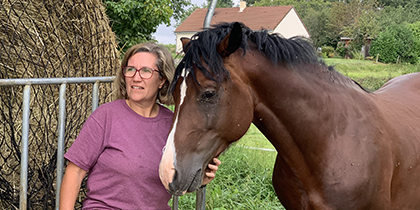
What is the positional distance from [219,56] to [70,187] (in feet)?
3.28

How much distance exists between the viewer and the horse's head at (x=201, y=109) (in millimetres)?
1591

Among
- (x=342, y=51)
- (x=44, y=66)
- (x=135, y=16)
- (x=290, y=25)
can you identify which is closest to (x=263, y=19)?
(x=290, y=25)

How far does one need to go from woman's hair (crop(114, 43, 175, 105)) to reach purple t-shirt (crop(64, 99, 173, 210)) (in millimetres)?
212

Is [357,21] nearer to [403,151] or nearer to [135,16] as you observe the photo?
[135,16]

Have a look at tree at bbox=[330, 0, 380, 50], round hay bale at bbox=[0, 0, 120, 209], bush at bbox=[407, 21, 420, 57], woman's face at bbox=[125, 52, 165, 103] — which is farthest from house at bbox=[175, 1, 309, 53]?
woman's face at bbox=[125, 52, 165, 103]

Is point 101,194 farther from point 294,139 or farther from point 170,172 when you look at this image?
point 294,139

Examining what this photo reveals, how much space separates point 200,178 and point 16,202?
1.65m

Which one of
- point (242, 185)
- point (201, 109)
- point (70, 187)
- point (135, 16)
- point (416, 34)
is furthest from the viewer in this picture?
point (416, 34)

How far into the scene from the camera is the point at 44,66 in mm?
2607

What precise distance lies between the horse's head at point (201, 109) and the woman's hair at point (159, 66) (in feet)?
0.93

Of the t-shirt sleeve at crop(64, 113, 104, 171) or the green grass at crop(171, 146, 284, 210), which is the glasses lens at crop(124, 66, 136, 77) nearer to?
the t-shirt sleeve at crop(64, 113, 104, 171)

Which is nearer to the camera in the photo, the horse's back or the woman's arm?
the woman's arm

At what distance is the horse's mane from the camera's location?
163cm

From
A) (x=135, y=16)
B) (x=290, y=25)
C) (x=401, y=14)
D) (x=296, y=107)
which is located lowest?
(x=290, y=25)
